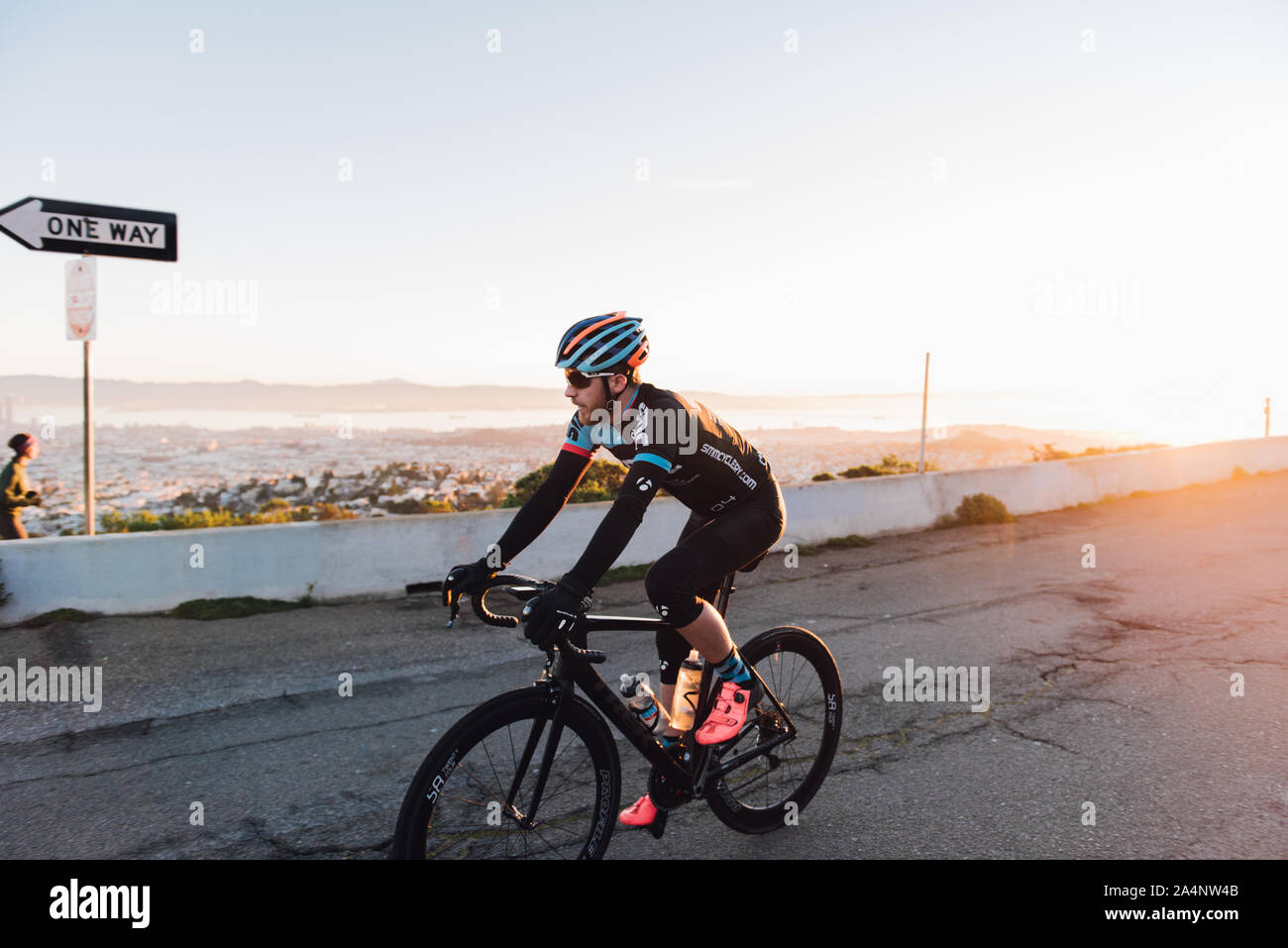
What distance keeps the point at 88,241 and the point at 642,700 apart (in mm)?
7447

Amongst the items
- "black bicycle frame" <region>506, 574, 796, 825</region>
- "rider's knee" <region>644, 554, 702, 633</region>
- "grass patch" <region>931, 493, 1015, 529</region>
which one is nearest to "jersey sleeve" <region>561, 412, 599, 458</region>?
"rider's knee" <region>644, 554, 702, 633</region>

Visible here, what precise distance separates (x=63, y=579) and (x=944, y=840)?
7.05 metres

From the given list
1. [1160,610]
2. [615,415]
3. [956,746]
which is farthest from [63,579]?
[1160,610]

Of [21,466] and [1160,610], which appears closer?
[1160,610]

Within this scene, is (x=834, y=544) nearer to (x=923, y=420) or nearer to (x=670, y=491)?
(x=923, y=420)

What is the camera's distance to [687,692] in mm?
3504

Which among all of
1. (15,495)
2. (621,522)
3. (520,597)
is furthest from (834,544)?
(15,495)

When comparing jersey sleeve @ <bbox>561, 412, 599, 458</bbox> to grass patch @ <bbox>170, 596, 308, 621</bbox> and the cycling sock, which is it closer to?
the cycling sock

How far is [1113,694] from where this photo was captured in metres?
5.33

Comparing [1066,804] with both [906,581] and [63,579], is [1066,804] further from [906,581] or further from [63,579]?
[63,579]

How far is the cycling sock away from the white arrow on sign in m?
7.41

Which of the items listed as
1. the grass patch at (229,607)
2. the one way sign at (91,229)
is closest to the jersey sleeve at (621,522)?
the grass patch at (229,607)
